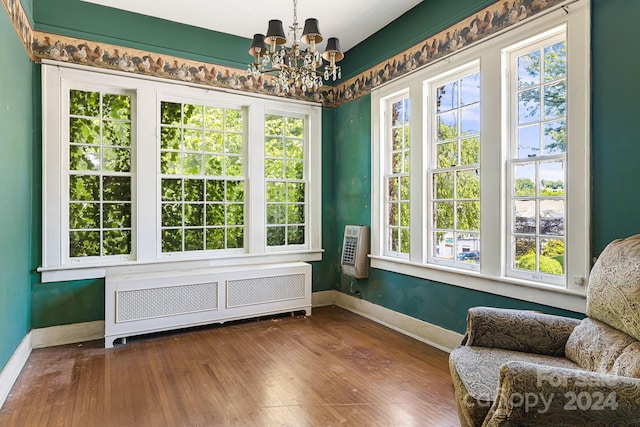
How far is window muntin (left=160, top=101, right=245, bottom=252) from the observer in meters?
4.22

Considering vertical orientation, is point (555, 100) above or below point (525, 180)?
above

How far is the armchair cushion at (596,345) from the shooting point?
1719 mm

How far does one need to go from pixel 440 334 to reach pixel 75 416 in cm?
294

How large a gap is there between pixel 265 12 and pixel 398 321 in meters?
3.61

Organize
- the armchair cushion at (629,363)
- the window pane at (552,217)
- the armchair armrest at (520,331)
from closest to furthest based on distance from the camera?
the armchair cushion at (629,363), the armchair armrest at (520,331), the window pane at (552,217)

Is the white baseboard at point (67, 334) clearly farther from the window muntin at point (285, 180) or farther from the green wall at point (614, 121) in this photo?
the green wall at point (614, 121)

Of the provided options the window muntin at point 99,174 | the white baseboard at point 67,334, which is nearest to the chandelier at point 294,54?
the window muntin at point 99,174

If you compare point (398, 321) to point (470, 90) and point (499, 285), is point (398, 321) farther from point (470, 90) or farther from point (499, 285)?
point (470, 90)

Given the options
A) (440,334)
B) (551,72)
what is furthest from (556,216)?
(440,334)

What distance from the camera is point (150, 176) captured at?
13.3ft

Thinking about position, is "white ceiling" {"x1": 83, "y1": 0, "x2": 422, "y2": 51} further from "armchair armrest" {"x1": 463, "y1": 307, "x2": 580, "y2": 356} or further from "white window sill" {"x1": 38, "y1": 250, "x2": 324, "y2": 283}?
"armchair armrest" {"x1": 463, "y1": 307, "x2": 580, "y2": 356}

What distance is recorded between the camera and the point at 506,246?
119 inches

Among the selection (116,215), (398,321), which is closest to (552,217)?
(398,321)

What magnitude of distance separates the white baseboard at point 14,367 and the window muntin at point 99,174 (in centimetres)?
89
